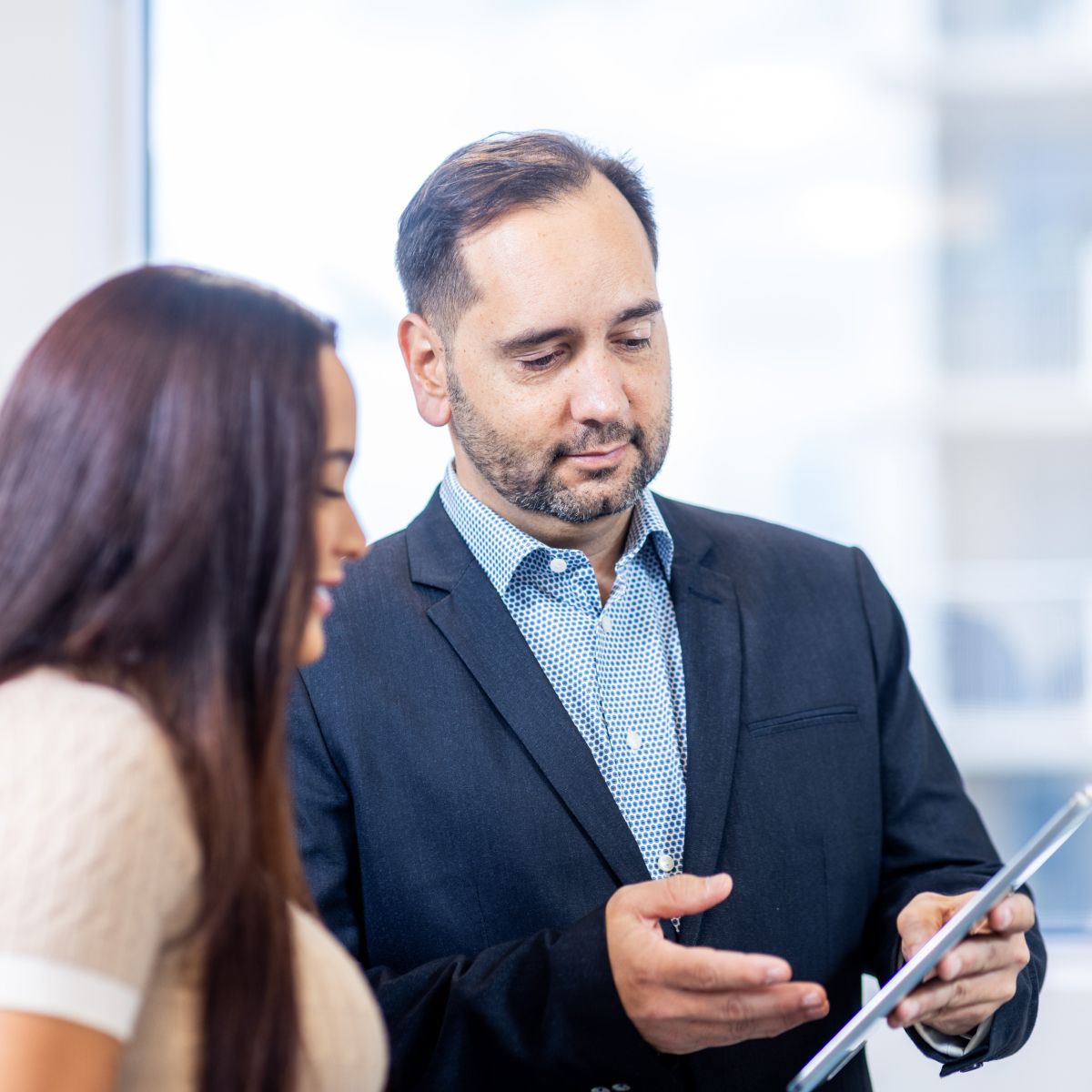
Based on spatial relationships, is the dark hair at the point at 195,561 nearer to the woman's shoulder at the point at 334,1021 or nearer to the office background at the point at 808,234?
the woman's shoulder at the point at 334,1021

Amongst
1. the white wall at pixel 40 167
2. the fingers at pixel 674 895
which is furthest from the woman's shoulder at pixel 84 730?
the white wall at pixel 40 167

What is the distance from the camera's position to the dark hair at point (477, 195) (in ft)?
4.71

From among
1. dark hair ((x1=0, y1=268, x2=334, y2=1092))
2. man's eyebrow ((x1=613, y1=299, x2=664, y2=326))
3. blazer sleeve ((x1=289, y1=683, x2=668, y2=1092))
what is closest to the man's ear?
man's eyebrow ((x1=613, y1=299, x2=664, y2=326))

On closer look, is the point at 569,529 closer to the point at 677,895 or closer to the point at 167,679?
the point at 677,895

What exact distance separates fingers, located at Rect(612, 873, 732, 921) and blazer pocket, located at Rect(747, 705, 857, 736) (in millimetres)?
365

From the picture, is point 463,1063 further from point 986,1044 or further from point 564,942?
point 986,1044

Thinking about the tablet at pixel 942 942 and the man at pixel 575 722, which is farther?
the man at pixel 575 722

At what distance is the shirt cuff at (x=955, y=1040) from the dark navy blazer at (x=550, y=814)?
0.04 ft

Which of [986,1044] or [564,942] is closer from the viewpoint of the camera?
[564,942]

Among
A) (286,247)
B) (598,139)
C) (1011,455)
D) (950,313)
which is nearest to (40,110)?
(286,247)

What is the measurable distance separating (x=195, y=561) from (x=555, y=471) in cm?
68

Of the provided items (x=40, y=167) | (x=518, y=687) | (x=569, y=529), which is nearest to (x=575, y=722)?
(x=518, y=687)

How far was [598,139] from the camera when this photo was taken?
2.07 metres

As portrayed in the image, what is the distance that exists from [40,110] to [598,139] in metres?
0.85
